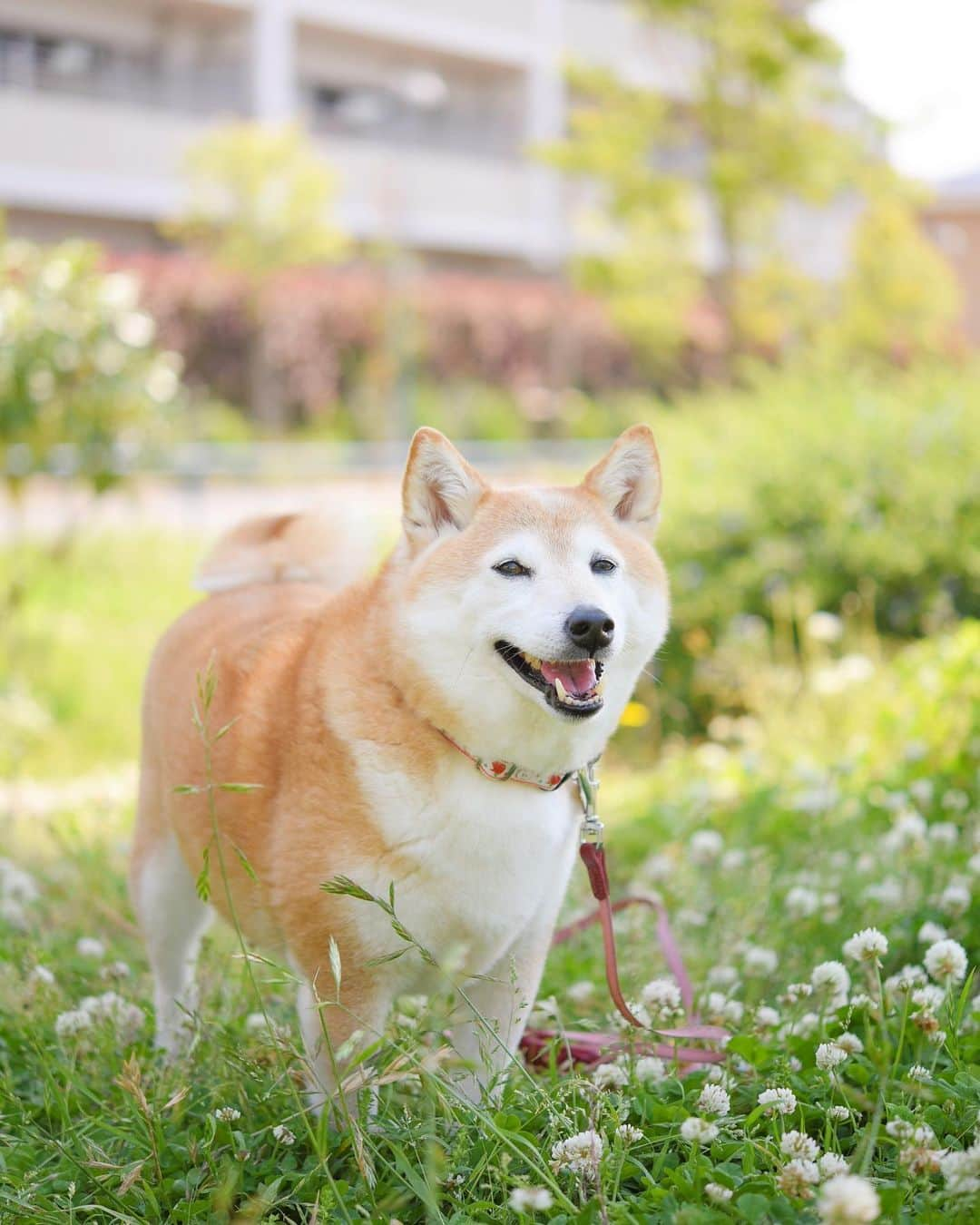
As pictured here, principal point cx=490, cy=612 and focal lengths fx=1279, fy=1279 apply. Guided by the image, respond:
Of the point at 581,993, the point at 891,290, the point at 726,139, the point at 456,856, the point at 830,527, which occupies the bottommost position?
the point at 581,993

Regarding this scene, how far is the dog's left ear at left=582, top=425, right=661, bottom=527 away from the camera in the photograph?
8.49ft

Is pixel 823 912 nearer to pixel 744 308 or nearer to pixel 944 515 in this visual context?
pixel 944 515

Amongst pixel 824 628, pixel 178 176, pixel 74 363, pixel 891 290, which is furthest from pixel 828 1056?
pixel 178 176

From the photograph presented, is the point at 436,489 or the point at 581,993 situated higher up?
the point at 436,489

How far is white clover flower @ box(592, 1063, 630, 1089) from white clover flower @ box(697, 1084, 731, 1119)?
6.7 inches

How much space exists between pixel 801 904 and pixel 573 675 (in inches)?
49.5

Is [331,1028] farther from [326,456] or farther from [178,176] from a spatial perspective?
[178,176]

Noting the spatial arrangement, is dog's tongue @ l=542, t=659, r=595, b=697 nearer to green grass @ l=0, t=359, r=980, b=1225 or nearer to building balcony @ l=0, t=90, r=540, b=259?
green grass @ l=0, t=359, r=980, b=1225

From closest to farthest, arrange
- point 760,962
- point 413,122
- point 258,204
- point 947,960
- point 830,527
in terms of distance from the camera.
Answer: point 947,960
point 760,962
point 830,527
point 258,204
point 413,122

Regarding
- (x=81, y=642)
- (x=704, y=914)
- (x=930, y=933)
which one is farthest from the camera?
(x=81, y=642)

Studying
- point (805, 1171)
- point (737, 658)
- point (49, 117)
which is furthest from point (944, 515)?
point (49, 117)

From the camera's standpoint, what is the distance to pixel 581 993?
2928mm

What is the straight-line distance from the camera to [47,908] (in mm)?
3611

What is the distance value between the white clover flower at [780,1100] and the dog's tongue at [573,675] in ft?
2.35
